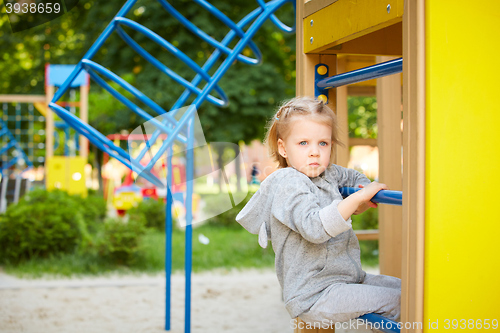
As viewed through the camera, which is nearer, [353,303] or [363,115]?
[353,303]

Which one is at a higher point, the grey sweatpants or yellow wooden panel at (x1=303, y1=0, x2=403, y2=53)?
yellow wooden panel at (x1=303, y1=0, x2=403, y2=53)

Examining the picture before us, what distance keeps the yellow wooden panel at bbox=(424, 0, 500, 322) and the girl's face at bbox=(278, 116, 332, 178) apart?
1.33ft

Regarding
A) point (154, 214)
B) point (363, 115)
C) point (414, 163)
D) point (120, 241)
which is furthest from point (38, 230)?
point (363, 115)

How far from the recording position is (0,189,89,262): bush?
15.8ft

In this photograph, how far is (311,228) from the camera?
4.59 feet

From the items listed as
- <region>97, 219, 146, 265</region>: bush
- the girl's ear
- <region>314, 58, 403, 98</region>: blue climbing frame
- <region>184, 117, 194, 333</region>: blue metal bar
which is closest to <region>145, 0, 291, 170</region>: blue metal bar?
<region>184, 117, 194, 333</region>: blue metal bar

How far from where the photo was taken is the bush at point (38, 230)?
4816 millimetres

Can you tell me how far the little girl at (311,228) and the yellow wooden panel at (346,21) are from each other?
24cm

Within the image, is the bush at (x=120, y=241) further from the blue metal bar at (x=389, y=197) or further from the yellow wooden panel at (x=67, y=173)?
the yellow wooden panel at (x=67, y=173)

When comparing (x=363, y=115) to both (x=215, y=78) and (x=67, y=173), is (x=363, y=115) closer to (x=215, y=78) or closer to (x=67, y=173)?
(x=67, y=173)

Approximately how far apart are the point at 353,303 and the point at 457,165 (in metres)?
0.52

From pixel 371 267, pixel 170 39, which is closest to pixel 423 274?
pixel 371 267

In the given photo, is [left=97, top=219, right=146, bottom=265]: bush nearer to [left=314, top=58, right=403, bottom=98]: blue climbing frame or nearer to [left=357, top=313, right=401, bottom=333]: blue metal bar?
[left=314, top=58, right=403, bottom=98]: blue climbing frame

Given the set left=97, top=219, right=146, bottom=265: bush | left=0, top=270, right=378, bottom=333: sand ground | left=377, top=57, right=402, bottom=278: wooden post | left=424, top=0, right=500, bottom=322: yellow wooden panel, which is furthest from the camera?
left=97, top=219, right=146, bottom=265: bush
